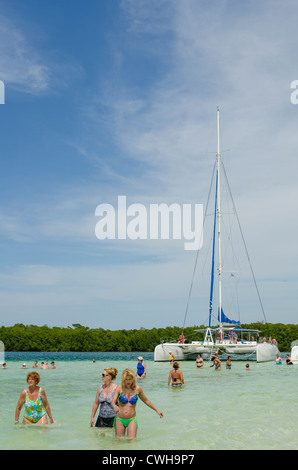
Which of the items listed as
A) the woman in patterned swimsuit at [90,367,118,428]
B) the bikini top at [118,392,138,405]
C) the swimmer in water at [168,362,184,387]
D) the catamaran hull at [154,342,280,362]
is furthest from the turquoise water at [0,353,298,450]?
the catamaran hull at [154,342,280,362]

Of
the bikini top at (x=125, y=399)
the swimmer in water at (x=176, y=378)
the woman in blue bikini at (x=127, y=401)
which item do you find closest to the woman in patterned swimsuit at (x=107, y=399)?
the woman in blue bikini at (x=127, y=401)

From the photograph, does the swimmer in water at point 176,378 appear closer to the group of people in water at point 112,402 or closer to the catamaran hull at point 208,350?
the group of people in water at point 112,402

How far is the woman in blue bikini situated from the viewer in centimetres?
888

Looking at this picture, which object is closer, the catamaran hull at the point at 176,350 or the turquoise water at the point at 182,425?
the turquoise water at the point at 182,425

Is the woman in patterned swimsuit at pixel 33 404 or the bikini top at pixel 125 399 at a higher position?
the bikini top at pixel 125 399

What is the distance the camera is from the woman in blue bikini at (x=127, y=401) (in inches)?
350

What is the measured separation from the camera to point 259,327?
13025 cm

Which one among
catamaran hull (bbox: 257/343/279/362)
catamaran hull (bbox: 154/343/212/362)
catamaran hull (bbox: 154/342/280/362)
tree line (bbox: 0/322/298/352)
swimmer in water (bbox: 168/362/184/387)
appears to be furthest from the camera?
tree line (bbox: 0/322/298/352)

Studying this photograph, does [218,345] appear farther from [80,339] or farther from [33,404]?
[80,339]

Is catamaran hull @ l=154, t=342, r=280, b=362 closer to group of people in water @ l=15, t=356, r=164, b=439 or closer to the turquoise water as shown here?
the turquoise water

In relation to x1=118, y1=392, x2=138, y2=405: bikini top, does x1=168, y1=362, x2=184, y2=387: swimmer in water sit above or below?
below

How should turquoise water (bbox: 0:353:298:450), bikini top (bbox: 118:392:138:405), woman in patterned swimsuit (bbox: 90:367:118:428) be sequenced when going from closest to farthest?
bikini top (bbox: 118:392:138:405) → turquoise water (bbox: 0:353:298:450) → woman in patterned swimsuit (bbox: 90:367:118:428)

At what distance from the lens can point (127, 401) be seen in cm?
888
